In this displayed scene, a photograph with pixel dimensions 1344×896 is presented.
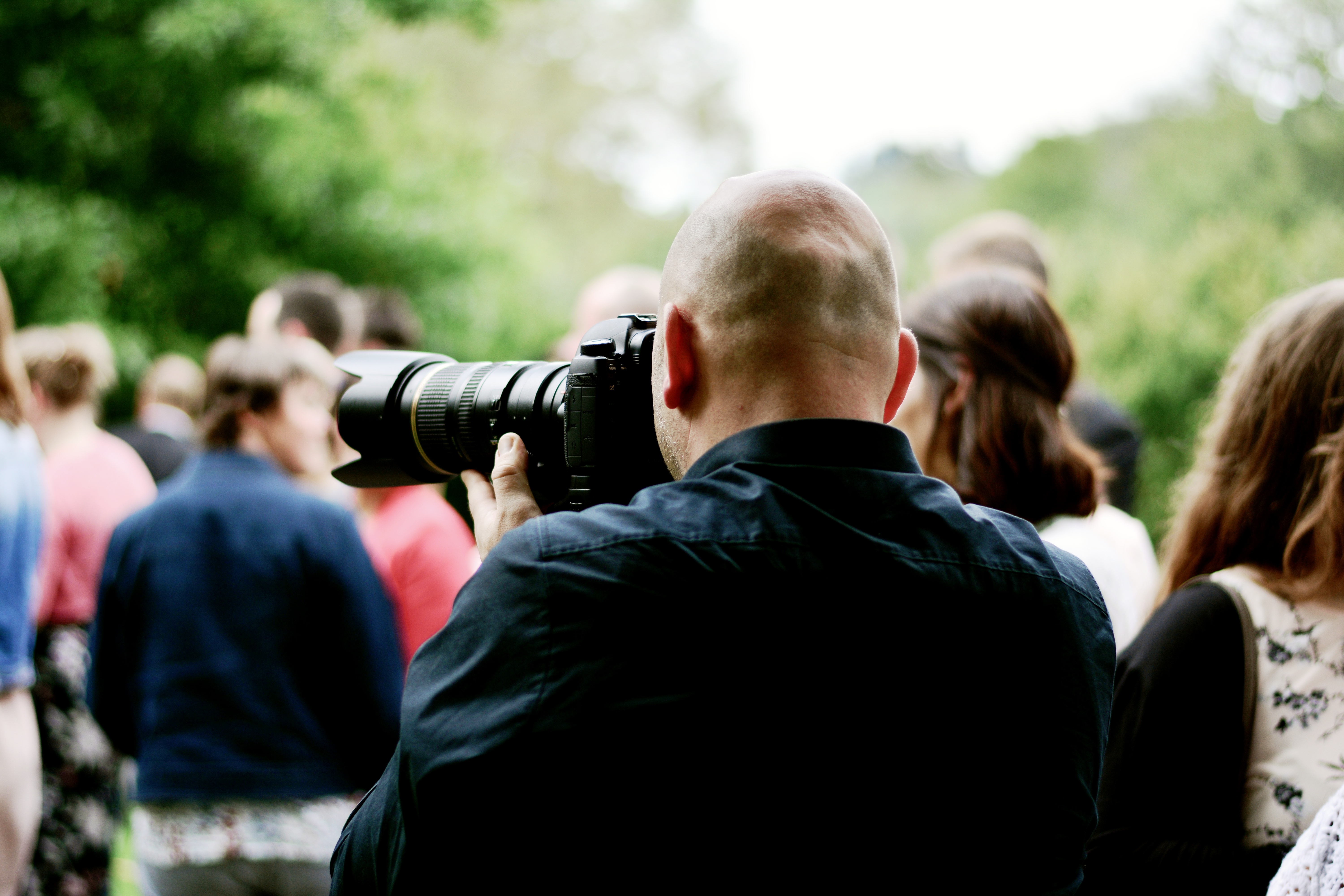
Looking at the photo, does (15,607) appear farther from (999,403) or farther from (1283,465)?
(1283,465)

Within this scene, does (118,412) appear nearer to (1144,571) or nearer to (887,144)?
(1144,571)

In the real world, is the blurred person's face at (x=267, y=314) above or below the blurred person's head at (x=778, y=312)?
below

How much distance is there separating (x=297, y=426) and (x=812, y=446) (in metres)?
2.10

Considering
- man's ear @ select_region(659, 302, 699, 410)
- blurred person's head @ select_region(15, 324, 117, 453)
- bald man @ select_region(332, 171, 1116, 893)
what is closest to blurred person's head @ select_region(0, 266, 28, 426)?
blurred person's head @ select_region(15, 324, 117, 453)

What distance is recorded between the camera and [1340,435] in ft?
5.62

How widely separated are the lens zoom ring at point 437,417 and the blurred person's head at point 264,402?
4.40 feet

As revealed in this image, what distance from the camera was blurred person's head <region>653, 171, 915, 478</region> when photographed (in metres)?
1.12

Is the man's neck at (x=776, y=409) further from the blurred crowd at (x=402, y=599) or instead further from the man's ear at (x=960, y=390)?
the man's ear at (x=960, y=390)

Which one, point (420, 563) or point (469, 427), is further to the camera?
point (420, 563)

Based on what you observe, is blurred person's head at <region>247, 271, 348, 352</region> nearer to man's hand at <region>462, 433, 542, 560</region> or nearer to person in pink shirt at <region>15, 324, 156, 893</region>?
person in pink shirt at <region>15, 324, 156, 893</region>

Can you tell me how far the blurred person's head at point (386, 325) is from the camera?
4320 millimetres

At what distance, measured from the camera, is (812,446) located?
1.09m

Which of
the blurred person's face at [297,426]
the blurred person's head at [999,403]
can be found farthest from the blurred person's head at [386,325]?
the blurred person's head at [999,403]

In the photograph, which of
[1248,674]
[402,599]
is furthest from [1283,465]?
[402,599]
